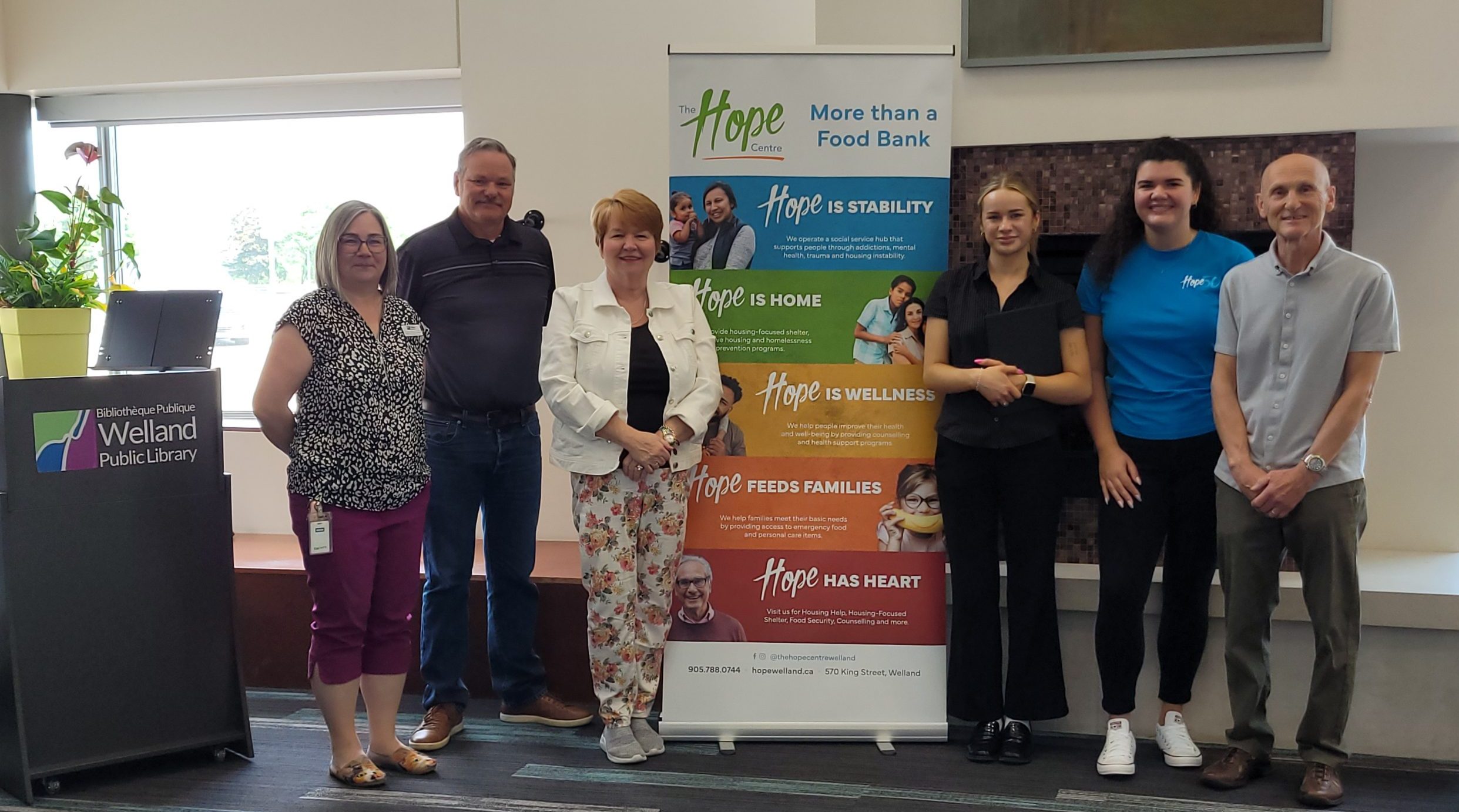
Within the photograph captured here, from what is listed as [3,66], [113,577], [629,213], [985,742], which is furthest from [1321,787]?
[3,66]

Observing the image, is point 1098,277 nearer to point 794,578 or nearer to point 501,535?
point 794,578

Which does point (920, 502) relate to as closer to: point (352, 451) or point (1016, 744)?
point (1016, 744)

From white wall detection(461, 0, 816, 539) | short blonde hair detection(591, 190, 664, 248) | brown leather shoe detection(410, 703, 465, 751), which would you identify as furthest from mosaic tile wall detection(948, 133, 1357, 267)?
brown leather shoe detection(410, 703, 465, 751)

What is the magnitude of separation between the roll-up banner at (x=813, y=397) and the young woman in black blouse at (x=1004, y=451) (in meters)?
0.15

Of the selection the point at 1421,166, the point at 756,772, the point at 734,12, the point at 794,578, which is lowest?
the point at 756,772

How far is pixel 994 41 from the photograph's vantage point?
3.28 metres

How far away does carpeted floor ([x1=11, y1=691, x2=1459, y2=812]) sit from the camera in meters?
2.71

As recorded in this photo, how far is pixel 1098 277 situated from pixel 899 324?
56 centimetres

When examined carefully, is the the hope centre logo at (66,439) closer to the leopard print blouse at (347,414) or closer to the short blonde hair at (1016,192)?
the leopard print blouse at (347,414)

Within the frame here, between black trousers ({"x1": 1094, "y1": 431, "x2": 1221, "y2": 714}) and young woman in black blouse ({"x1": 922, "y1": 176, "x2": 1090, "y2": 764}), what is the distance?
0.14 m

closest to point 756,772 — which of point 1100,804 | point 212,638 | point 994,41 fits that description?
point 1100,804

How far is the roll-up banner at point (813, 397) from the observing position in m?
3.10

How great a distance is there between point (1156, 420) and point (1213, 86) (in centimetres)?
106

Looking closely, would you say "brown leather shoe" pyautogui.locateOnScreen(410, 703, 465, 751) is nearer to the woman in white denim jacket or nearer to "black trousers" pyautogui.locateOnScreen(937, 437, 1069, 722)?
the woman in white denim jacket
